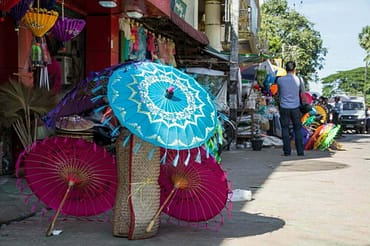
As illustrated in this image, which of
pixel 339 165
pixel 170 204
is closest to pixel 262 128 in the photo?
pixel 339 165

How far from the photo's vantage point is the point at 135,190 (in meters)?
4.74

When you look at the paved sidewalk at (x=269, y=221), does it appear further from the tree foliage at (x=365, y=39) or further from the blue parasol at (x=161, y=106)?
the tree foliage at (x=365, y=39)

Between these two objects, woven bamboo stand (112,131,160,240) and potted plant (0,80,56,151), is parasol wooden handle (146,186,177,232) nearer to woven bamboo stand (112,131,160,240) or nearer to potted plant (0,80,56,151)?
woven bamboo stand (112,131,160,240)

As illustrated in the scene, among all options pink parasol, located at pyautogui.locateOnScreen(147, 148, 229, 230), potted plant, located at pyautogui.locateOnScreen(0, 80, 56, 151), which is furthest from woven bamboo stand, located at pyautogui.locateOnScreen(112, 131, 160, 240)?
Answer: potted plant, located at pyautogui.locateOnScreen(0, 80, 56, 151)

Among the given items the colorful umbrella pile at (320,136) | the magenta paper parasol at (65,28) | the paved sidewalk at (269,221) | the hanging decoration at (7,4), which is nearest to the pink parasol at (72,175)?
the paved sidewalk at (269,221)

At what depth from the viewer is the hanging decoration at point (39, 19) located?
26.0 feet

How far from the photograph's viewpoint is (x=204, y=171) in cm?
507

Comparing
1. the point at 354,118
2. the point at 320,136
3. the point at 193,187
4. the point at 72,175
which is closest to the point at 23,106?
the point at 72,175

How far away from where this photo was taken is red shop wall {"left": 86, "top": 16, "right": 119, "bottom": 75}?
11523 millimetres

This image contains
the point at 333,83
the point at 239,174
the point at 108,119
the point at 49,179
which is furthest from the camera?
the point at 333,83

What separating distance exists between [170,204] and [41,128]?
12.0 ft

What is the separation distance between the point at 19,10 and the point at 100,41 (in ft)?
13.2

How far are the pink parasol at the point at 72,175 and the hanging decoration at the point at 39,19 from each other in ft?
10.2

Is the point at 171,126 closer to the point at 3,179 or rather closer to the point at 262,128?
the point at 3,179
